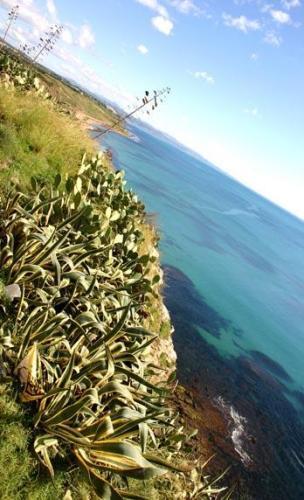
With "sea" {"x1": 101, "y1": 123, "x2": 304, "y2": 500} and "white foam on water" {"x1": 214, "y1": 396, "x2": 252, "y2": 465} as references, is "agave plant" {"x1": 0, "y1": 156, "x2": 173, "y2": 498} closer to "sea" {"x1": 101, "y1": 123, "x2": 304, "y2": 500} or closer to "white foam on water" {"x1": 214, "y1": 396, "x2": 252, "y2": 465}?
"sea" {"x1": 101, "y1": 123, "x2": 304, "y2": 500}

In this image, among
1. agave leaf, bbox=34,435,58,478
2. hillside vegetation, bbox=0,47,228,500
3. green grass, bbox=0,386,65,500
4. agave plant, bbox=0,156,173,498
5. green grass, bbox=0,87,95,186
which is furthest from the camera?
green grass, bbox=0,87,95,186

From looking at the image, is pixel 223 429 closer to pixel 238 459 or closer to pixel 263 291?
pixel 238 459

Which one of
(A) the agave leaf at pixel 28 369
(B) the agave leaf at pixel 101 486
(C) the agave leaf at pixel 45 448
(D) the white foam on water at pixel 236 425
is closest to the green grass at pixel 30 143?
(A) the agave leaf at pixel 28 369

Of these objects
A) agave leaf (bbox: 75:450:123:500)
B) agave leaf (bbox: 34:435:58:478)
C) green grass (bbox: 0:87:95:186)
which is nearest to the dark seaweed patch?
green grass (bbox: 0:87:95:186)

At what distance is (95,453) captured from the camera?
390cm

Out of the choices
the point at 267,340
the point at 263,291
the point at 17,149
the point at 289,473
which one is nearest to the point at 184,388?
the point at 289,473

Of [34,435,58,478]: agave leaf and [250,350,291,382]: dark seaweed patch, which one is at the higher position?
[34,435,58,478]: agave leaf

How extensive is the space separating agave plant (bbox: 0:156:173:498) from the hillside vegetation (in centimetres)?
1

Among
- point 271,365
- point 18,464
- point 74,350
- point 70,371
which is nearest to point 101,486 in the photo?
point 18,464

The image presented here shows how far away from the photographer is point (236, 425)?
12820mm

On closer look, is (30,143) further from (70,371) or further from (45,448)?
(45,448)

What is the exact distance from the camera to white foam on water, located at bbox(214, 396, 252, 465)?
11.8 metres

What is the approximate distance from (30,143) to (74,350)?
6208 millimetres

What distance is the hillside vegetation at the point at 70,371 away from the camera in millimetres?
3691
